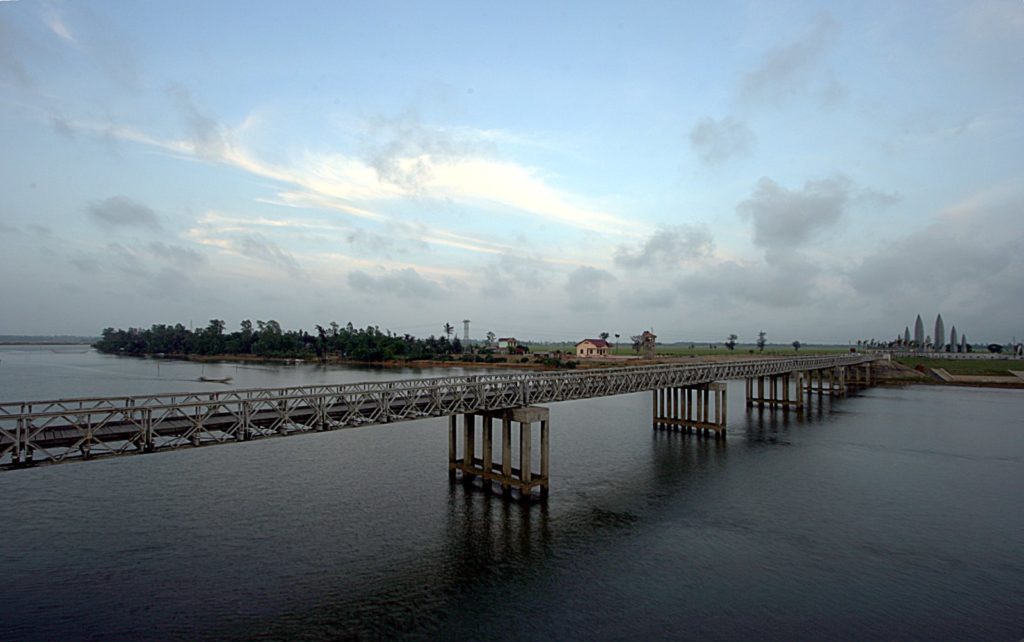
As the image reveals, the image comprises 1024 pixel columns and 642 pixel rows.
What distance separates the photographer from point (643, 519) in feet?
102

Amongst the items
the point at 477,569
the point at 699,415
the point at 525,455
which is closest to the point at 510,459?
the point at 525,455

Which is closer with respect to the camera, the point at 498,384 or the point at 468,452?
the point at 498,384

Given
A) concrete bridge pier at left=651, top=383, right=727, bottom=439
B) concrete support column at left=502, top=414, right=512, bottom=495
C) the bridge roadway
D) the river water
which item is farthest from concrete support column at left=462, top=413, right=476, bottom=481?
concrete bridge pier at left=651, top=383, right=727, bottom=439

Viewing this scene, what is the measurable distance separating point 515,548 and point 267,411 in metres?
13.4

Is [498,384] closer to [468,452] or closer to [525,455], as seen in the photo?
[525,455]

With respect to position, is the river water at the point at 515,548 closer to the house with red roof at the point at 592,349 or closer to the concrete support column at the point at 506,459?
the concrete support column at the point at 506,459

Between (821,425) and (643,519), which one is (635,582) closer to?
(643,519)

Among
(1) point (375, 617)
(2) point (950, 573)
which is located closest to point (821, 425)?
(2) point (950, 573)

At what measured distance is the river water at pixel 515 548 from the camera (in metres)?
20.1

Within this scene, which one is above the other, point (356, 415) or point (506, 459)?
point (356, 415)

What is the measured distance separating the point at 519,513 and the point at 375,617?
12.4 m

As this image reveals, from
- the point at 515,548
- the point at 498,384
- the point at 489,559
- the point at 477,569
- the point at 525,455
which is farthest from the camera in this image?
the point at 498,384

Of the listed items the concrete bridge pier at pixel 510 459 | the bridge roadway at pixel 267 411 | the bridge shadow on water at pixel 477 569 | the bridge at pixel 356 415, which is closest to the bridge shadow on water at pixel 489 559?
the bridge shadow on water at pixel 477 569

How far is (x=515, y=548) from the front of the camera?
87.3 ft
